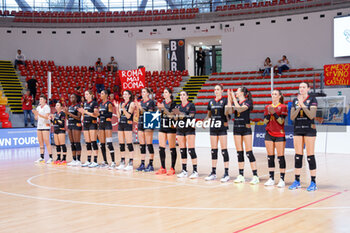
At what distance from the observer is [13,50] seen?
1073 inches

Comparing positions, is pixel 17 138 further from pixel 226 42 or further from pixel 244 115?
pixel 226 42

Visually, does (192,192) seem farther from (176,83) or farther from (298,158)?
(176,83)

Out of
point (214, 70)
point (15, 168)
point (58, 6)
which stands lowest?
point (15, 168)

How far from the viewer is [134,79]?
12336 mm

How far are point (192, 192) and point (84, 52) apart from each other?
73.7 ft

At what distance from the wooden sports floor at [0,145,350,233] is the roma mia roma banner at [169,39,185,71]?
1820cm

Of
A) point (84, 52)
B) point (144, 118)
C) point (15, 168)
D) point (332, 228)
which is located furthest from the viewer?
point (84, 52)

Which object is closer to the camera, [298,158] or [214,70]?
[298,158]

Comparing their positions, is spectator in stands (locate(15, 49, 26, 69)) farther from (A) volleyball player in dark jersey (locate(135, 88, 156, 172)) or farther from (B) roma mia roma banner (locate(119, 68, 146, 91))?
(A) volleyball player in dark jersey (locate(135, 88, 156, 172))

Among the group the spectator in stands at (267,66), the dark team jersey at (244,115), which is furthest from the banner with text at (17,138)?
the spectator in stands at (267,66)

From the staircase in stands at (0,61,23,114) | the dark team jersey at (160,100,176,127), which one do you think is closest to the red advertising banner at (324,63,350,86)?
the dark team jersey at (160,100,176,127)

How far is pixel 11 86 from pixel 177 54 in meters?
10.6

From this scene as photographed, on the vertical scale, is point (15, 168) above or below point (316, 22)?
below

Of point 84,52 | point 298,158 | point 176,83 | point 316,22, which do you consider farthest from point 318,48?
point 298,158
